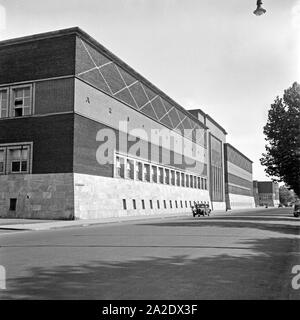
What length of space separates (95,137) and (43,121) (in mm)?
5260

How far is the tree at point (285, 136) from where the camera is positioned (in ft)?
113

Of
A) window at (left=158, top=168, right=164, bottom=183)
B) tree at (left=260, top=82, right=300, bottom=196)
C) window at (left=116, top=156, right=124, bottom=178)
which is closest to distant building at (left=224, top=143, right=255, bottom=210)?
window at (left=158, top=168, right=164, bottom=183)

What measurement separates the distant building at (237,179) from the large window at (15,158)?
73.0 metres

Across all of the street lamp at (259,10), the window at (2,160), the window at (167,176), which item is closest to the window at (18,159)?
the window at (2,160)

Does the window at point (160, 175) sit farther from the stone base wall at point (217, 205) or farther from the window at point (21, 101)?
the stone base wall at point (217, 205)

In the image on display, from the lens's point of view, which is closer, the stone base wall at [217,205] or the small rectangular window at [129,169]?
the small rectangular window at [129,169]

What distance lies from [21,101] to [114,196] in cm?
1255

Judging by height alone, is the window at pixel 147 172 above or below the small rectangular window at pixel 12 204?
above

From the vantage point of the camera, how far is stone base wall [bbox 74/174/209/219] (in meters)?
34.9

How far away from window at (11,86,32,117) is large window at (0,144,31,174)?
3076 mm

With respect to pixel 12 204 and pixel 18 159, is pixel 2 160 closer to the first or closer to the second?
pixel 18 159

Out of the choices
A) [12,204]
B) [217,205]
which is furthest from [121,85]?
[217,205]

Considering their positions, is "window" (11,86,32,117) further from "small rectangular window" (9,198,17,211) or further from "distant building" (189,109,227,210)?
"distant building" (189,109,227,210)

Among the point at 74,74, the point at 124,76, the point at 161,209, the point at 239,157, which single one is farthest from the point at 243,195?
the point at 74,74
